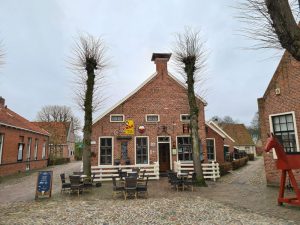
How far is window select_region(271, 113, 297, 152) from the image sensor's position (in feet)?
34.8

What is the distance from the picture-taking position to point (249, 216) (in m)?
6.62

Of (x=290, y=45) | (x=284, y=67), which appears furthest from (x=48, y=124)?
(x=290, y=45)

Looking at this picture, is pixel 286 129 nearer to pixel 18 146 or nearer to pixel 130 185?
pixel 130 185

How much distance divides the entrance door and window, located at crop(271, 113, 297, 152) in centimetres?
758

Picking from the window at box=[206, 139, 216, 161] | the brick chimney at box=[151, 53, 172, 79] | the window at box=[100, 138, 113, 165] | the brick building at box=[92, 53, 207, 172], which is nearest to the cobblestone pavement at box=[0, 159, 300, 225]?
the window at box=[100, 138, 113, 165]

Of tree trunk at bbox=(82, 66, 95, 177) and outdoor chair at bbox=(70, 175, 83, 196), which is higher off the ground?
tree trunk at bbox=(82, 66, 95, 177)

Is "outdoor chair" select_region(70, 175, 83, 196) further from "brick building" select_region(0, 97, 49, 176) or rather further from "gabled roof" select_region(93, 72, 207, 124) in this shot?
"brick building" select_region(0, 97, 49, 176)

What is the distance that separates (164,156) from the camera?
17.0 meters

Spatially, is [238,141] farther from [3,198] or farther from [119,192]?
[3,198]

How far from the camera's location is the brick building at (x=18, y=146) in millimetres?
17694

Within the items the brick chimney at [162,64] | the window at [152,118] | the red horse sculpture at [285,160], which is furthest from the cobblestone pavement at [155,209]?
the brick chimney at [162,64]

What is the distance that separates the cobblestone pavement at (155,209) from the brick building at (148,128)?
251 inches

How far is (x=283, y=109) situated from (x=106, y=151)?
10.9m

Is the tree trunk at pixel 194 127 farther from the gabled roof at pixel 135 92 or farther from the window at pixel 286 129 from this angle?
the gabled roof at pixel 135 92
